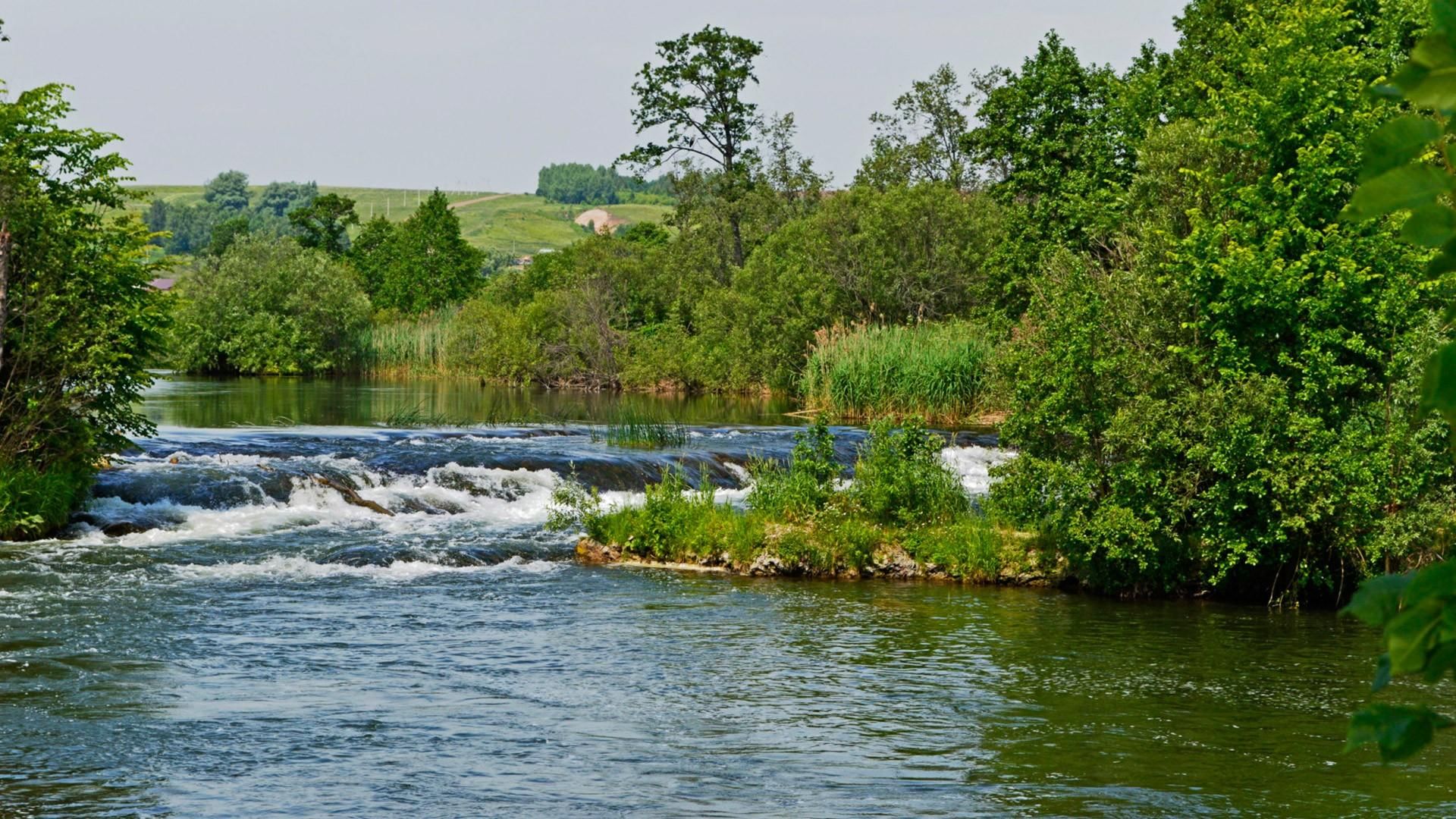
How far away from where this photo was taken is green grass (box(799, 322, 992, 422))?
3678 centimetres

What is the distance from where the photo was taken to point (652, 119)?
60.6 m

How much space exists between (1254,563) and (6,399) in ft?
52.8

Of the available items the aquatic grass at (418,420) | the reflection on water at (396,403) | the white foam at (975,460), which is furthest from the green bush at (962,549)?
the reflection on water at (396,403)

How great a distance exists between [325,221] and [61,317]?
70845 millimetres

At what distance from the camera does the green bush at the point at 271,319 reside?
6175 centimetres

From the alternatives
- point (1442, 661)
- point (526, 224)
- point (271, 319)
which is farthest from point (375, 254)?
point (526, 224)

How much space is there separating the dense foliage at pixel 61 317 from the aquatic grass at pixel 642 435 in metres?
10.5

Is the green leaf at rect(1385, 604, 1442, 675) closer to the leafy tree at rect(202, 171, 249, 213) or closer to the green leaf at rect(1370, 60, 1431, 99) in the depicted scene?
the green leaf at rect(1370, 60, 1431, 99)

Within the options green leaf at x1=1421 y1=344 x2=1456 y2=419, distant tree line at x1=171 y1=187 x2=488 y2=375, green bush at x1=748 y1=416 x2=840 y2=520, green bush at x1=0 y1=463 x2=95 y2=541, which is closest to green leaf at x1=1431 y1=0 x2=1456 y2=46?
green leaf at x1=1421 y1=344 x2=1456 y2=419

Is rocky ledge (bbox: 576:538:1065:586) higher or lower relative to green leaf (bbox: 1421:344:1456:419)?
lower

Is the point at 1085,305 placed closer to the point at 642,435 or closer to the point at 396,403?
the point at 642,435

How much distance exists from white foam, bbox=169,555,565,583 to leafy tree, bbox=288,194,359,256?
72230 mm

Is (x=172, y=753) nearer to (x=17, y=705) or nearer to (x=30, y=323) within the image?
(x=17, y=705)

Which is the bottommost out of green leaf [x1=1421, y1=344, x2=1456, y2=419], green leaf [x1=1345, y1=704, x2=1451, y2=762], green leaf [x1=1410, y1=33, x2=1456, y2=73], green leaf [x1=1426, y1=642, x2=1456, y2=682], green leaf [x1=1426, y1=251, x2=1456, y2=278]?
green leaf [x1=1345, y1=704, x2=1451, y2=762]
